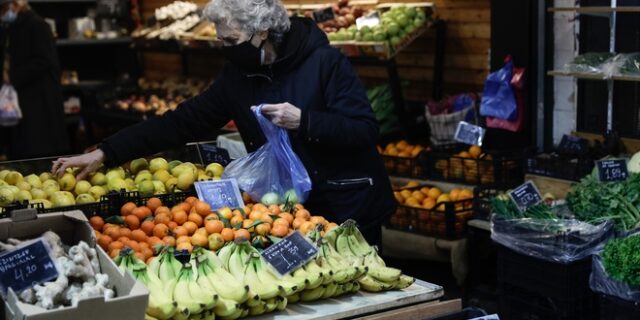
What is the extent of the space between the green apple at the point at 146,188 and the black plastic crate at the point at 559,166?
273 cm

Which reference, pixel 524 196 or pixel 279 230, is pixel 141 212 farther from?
pixel 524 196

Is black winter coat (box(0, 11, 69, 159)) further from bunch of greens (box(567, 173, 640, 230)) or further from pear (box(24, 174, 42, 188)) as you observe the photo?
bunch of greens (box(567, 173, 640, 230))

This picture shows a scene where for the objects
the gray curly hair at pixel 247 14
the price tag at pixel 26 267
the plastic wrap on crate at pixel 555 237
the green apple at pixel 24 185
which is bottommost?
the plastic wrap on crate at pixel 555 237

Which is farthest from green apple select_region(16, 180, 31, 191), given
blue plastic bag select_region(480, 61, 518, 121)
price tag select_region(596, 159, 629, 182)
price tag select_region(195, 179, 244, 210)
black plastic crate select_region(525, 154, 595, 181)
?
blue plastic bag select_region(480, 61, 518, 121)

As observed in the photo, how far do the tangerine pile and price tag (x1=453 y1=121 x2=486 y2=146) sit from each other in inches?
115

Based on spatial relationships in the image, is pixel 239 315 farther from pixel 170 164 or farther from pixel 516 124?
pixel 516 124

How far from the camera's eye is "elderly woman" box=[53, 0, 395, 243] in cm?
378

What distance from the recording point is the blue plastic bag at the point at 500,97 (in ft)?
20.7

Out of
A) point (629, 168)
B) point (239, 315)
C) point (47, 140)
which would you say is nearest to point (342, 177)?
point (239, 315)

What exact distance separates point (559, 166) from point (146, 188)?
9.10ft

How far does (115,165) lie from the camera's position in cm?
410

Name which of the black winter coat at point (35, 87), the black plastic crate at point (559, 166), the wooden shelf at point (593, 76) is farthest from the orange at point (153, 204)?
the black winter coat at point (35, 87)

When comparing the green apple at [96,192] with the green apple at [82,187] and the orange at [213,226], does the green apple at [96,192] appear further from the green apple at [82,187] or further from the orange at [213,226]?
the orange at [213,226]

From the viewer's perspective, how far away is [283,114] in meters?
3.66
